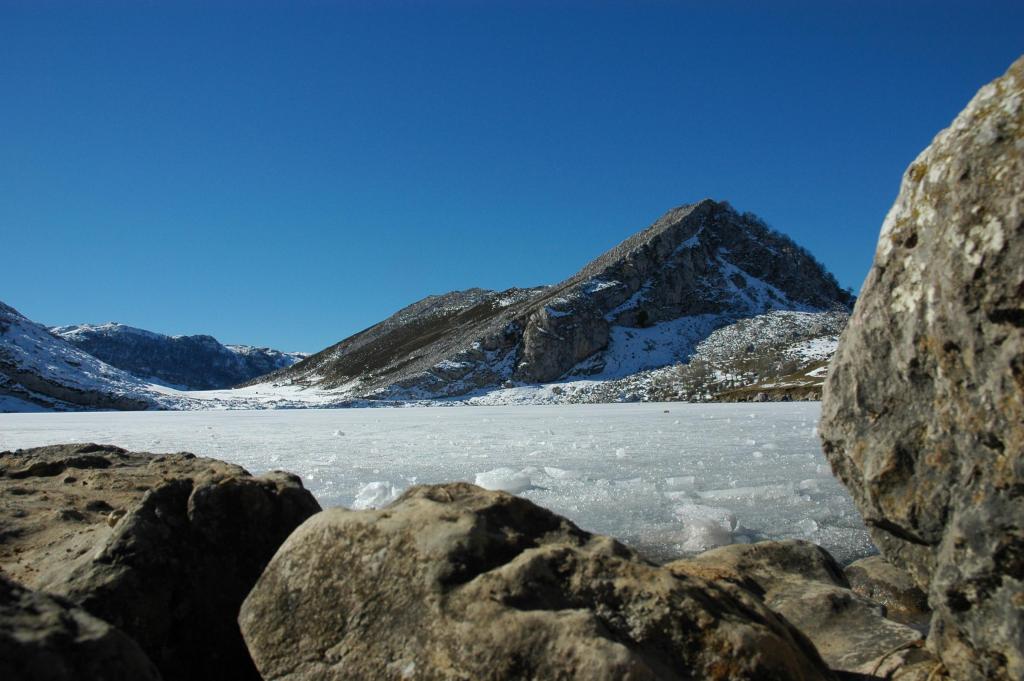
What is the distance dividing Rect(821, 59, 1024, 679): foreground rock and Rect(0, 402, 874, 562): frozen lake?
4.69 metres

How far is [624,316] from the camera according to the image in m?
95.6

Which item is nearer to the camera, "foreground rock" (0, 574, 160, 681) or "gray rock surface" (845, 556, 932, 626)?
"foreground rock" (0, 574, 160, 681)

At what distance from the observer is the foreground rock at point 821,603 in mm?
4398

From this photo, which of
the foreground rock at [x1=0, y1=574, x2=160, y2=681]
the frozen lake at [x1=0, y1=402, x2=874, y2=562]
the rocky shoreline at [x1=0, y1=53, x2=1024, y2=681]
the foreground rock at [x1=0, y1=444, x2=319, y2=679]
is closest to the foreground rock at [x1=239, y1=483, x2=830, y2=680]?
the rocky shoreline at [x1=0, y1=53, x2=1024, y2=681]

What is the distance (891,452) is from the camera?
371 centimetres

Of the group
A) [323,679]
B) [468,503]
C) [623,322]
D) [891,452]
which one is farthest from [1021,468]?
[623,322]

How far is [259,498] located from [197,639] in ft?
3.76

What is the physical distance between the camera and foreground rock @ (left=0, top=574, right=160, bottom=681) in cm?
210

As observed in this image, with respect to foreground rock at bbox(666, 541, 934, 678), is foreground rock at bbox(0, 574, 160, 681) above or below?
above

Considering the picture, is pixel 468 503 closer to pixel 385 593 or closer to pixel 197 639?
pixel 385 593

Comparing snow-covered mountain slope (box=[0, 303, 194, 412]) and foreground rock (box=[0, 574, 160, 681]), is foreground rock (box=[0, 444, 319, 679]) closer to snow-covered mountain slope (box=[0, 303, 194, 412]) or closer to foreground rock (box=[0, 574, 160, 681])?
foreground rock (box=[0, 574, 160, 681])

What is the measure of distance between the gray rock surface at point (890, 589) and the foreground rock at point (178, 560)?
569 cm

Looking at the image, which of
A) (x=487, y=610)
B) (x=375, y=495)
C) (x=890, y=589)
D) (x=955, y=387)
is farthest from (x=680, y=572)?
(x=375, y=495)

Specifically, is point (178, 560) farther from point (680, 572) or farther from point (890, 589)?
point (890, 589)
